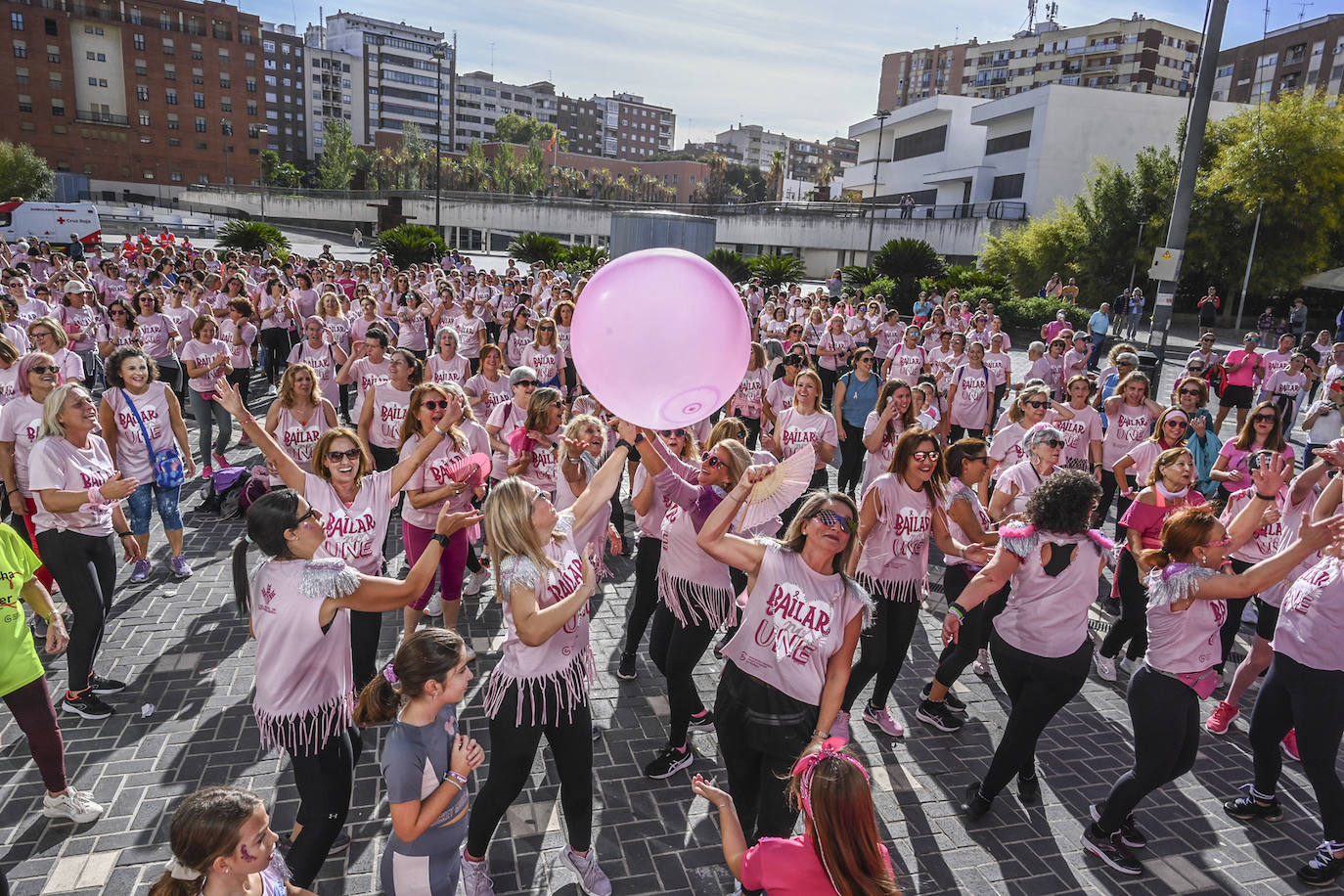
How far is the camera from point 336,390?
11.2 m

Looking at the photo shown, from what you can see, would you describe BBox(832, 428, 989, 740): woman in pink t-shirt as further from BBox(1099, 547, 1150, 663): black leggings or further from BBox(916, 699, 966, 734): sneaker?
BBox(1099, 547, 1150, 663): black leggings

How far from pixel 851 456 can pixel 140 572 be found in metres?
7.08

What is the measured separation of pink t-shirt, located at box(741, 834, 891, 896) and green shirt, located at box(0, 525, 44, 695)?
11.0 feet

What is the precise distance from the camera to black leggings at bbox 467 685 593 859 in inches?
128

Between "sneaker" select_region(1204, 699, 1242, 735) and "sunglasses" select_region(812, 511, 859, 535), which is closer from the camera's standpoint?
"sunglasses" select_region(812, 511, 859, 535)

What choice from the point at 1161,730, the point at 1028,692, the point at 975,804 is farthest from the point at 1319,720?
the point at 975,804

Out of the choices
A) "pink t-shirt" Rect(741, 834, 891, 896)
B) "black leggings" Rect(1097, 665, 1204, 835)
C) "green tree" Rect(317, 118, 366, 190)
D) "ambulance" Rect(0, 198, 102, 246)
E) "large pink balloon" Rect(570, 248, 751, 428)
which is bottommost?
"black leggings" Rect(1097, 665, 1204, 835)

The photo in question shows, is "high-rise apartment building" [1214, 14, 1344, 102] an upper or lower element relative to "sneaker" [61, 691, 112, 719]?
upper

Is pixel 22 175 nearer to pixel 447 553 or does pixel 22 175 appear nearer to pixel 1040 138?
pixel 1040 138

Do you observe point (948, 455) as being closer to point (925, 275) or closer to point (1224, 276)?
point (925, 275)

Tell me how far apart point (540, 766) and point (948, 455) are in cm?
312

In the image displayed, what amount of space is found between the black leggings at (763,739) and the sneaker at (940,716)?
2.07 meters

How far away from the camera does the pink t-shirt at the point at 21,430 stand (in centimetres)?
521

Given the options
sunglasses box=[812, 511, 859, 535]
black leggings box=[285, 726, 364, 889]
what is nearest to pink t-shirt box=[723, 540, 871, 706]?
sunglasses box=[812, 511, 859, 535]
